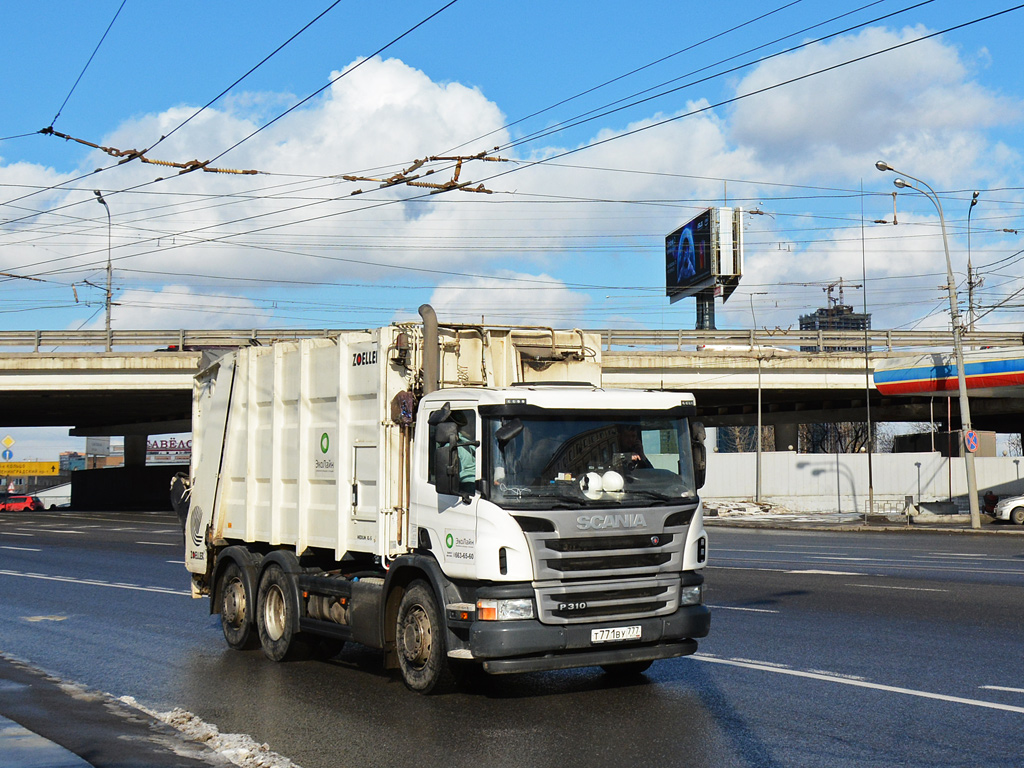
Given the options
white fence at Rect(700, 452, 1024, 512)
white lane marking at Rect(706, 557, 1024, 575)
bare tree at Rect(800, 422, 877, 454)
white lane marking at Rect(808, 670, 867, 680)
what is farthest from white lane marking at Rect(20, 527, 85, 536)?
bare tree at Rect(800, 422, 877, 454)

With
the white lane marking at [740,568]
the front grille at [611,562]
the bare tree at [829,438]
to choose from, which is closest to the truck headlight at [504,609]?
the front grille at [611,562]

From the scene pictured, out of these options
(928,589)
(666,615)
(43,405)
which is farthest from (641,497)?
(43,405)

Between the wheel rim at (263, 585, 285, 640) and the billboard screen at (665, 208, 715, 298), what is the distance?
56.8 meters

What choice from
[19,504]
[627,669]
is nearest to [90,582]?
[627,669]

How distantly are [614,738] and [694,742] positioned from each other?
54 cm

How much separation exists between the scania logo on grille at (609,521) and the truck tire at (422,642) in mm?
1370

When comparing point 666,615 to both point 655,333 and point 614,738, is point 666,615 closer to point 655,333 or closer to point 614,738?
point 614,738

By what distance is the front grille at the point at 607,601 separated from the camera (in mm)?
8047

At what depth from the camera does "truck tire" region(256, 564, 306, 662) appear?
1035 cm

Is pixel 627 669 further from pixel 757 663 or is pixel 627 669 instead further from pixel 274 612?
pixel 274 612

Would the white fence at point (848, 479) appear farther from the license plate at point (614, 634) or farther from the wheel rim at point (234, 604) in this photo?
the license plate at point (614, 634)

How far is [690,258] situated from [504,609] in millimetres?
62996

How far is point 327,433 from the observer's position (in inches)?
397

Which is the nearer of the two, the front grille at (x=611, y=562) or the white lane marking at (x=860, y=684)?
the white lane marking at (x=860, y=684)
